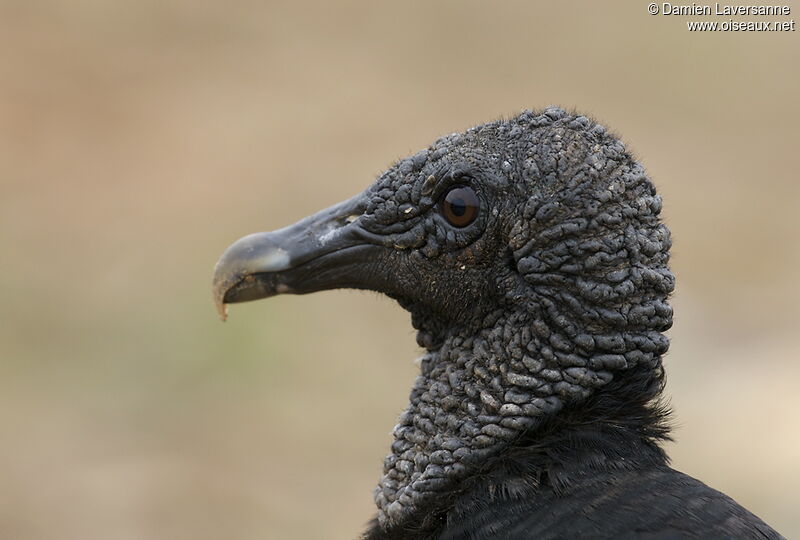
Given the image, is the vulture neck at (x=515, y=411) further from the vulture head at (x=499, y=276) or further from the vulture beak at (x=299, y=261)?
the vulture beak at (x=299, y=261)

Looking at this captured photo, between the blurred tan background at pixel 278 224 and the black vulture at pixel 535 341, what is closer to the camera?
the black vulture at pixel 535 341

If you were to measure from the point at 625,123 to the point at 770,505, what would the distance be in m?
6.84

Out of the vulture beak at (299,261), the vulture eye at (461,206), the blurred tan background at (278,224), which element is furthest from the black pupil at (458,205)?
the blurred tan background at (278,224)

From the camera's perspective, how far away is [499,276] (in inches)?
150

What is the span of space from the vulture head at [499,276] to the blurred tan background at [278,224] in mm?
4494

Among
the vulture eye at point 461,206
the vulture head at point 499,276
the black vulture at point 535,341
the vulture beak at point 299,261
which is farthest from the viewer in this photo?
the vulture beak at point 299,261

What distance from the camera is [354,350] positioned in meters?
10.3

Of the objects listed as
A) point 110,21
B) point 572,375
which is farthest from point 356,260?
point 110,21

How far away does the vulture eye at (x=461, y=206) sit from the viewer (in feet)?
12.6

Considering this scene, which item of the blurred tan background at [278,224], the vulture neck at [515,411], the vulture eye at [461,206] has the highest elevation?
the blurred tan background at [278,224]

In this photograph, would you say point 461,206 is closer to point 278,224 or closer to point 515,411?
point 515,411

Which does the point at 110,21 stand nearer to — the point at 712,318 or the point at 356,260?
the point at 712,318

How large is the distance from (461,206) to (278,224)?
25.5 feet

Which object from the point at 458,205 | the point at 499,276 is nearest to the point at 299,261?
the point at 458,205
